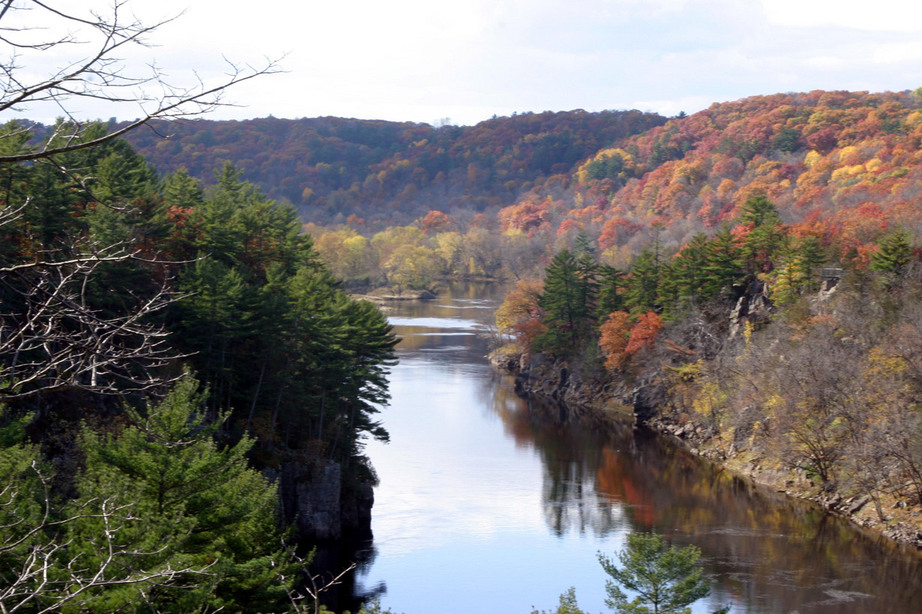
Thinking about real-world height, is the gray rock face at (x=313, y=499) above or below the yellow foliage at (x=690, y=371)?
below

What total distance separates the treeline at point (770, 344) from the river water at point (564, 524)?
9.16ft

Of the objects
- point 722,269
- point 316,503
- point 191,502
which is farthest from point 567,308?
point 191,502

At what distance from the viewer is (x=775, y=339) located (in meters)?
49.9

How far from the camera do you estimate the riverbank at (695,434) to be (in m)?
37.0

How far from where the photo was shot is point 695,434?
52.9 metres

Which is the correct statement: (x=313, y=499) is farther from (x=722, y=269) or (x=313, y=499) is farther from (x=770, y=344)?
(x=722, y=269)

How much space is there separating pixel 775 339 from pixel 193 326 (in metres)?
31.3

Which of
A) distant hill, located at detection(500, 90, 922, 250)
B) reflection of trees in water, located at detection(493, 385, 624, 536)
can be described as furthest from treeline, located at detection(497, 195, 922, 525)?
reflection of trees in water, located at detection(493, 385, 624, 536)

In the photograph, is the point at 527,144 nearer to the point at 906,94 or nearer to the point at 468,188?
the point at 468,188

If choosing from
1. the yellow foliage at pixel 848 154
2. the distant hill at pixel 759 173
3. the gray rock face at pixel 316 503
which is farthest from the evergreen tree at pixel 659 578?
the yellow foliage at pixel 848 154

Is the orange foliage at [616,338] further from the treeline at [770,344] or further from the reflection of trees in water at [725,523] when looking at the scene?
the reflection of trees in water at [725,523]

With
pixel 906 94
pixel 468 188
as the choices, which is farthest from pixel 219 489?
pixel 468 188

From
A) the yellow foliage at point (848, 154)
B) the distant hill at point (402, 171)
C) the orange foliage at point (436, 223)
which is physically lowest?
the orange foliage at point (436, 223)

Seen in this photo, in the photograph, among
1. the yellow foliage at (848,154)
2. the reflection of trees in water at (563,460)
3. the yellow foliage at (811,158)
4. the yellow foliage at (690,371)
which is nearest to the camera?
the reflection of trees in water at (563,460)
